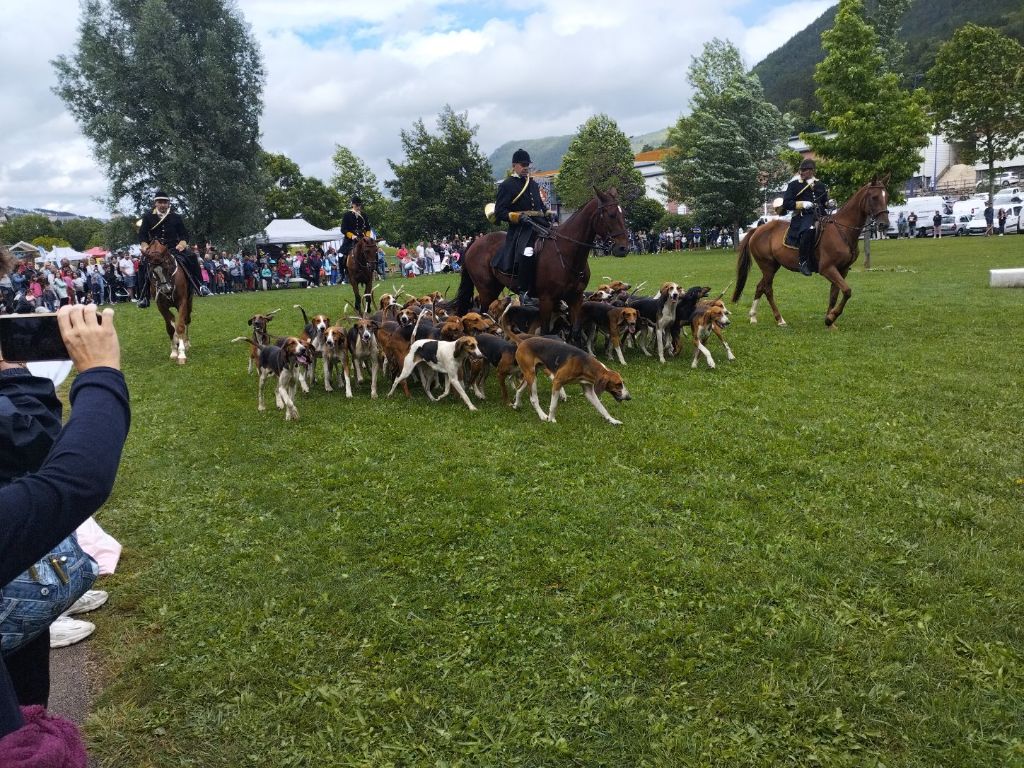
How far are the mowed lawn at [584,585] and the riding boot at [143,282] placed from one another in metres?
5.77

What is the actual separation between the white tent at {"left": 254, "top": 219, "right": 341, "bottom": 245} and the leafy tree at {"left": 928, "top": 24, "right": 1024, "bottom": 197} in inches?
1765

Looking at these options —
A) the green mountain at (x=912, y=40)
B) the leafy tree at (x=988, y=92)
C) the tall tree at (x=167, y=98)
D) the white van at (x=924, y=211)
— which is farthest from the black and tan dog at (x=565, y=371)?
the green mountain at (x=912, y=40)

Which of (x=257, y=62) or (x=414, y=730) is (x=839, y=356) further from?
(x=257, y=62)

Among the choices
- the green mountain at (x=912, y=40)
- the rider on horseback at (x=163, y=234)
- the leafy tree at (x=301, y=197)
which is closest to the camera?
the rider on horseback at (x=163, y=234)

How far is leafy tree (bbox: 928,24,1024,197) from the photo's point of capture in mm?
47500

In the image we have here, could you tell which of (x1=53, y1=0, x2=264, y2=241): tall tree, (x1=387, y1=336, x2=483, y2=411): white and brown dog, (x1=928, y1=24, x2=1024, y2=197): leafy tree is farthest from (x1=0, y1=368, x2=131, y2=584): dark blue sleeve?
(x1=928, y1=24, x2=1024, y2=197): leafy tree

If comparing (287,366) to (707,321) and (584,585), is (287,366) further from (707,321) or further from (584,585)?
(707,321)

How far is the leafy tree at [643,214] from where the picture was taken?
58.0 metres

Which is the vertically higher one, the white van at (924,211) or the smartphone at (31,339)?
the white van at (924,211)

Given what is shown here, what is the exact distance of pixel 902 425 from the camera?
7699 millimetres

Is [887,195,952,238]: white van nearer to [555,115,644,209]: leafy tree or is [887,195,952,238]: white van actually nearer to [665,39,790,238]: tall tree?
[665,39,790,238]: tall tree

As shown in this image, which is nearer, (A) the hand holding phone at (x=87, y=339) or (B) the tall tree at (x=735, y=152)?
(A) the hand holding phone at (x=87, y=339)

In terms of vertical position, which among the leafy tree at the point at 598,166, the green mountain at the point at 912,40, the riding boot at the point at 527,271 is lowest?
the riding boot at the point at 527,271

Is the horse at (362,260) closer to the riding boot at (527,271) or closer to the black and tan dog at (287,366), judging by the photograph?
the riding boot at (527,271)
